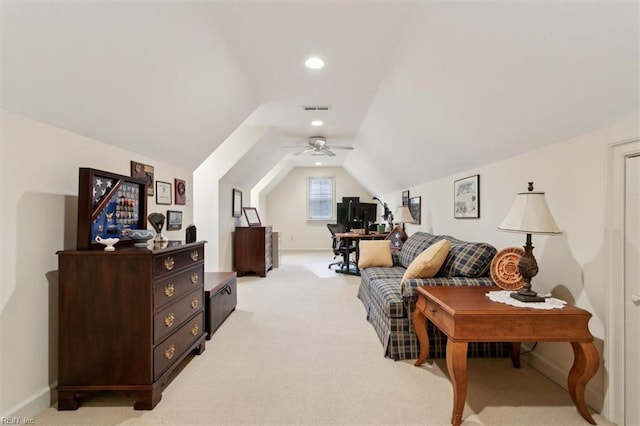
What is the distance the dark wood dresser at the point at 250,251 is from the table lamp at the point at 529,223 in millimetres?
4567

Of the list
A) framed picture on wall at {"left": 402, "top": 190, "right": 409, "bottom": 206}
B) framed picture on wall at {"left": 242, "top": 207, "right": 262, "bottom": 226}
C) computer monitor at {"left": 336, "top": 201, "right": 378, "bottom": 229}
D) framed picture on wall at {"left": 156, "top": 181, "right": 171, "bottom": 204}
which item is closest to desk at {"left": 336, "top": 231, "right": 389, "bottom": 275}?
computer monitor at {"left": 336, "top": 201, "right": 378, "bottom": 229}

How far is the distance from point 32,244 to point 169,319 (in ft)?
2.94

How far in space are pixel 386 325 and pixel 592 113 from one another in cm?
203

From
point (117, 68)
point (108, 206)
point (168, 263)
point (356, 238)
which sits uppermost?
point (117, 68)

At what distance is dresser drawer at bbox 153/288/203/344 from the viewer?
195 centimetres

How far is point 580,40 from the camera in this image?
4.92 ft

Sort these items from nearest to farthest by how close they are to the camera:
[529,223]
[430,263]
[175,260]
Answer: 1. [529,223]
2. [175,260]
3. [430,263]

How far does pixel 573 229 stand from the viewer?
2.05m

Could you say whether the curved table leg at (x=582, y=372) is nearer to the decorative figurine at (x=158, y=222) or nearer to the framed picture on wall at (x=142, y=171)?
the decorative figurine at (x=158, y=222)

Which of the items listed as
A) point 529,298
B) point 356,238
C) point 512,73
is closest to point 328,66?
point 512,73

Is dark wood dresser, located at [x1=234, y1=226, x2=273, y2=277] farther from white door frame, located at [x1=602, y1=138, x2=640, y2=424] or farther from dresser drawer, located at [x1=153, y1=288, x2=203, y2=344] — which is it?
white door frame, located at [x1=602, y1=138, x2=640, y2=424]

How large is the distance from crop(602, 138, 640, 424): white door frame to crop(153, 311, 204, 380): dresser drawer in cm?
269

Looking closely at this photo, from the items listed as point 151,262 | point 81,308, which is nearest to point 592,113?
point 151,262

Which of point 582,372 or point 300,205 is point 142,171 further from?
point 300,205
